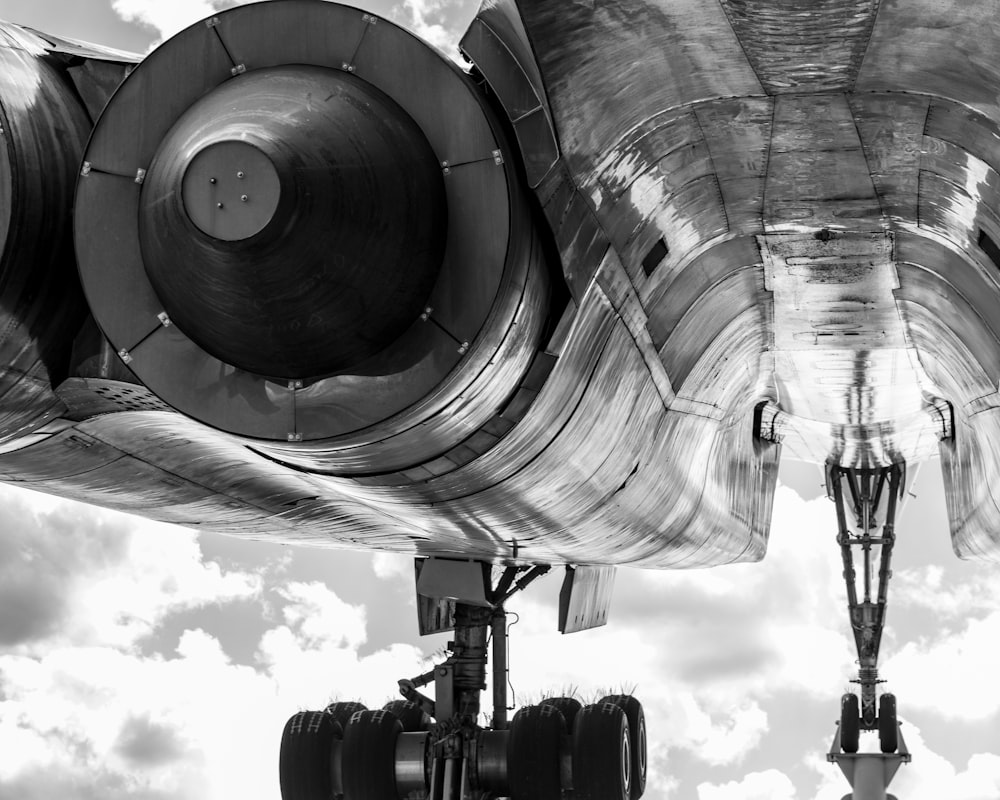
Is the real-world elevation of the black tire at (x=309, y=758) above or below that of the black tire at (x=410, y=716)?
below

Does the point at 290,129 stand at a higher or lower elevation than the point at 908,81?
lower

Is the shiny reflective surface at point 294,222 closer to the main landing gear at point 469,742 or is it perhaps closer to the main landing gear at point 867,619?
the main landing gear at point 469,742

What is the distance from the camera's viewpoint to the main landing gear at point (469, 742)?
852cm

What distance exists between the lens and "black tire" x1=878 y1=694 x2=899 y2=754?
1661 centimetres

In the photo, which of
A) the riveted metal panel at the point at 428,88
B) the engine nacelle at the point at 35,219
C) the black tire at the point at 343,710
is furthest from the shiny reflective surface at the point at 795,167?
the black tire at the point at 343,710

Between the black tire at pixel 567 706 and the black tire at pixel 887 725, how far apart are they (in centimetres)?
914

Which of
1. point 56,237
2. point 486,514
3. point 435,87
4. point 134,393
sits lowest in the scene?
point 486,514

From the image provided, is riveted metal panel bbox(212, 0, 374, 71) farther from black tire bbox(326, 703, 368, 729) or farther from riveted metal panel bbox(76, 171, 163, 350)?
black tire bbox(326, 703, 368, 729)

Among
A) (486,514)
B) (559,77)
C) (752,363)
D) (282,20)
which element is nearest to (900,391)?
(752,363)

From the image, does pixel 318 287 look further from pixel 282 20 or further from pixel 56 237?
pixel 56 237

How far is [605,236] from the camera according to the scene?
16.6 ft

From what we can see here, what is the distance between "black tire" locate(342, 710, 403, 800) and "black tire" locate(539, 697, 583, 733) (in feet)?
4.20

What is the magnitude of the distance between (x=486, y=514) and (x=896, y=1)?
2.91 m

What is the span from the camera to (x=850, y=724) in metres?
16.8
